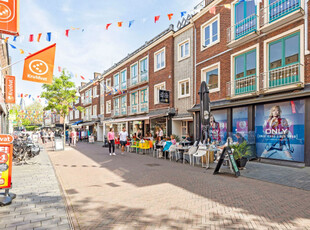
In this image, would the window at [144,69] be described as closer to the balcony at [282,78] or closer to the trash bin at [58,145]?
the trash bin at [58,145]

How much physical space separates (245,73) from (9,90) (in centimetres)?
1566

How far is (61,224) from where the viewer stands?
338cm

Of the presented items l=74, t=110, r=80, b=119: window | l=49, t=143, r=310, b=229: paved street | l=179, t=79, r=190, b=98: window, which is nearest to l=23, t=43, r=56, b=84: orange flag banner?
l=49, t=143, r=310, b=229: paved street

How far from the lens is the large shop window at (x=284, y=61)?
29.2 feet

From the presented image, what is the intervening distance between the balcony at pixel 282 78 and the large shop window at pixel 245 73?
0.63 metres

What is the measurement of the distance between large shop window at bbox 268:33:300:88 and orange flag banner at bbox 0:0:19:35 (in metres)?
10.2

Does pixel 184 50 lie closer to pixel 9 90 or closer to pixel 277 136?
pixel 277 136

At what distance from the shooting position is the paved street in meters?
3.49

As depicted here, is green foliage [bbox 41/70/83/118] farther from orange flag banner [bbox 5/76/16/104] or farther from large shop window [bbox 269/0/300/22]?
large shop window [bbox 269/0/300/22]

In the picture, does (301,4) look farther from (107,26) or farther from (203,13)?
(107,26)

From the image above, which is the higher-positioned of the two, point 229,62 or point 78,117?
point 229,62

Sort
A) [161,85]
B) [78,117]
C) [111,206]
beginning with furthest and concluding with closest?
[78,117], [161,85], [111,206]

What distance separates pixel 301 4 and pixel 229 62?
4.15 m

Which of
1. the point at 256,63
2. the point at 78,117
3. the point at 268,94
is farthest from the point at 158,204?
the point at 78,117
